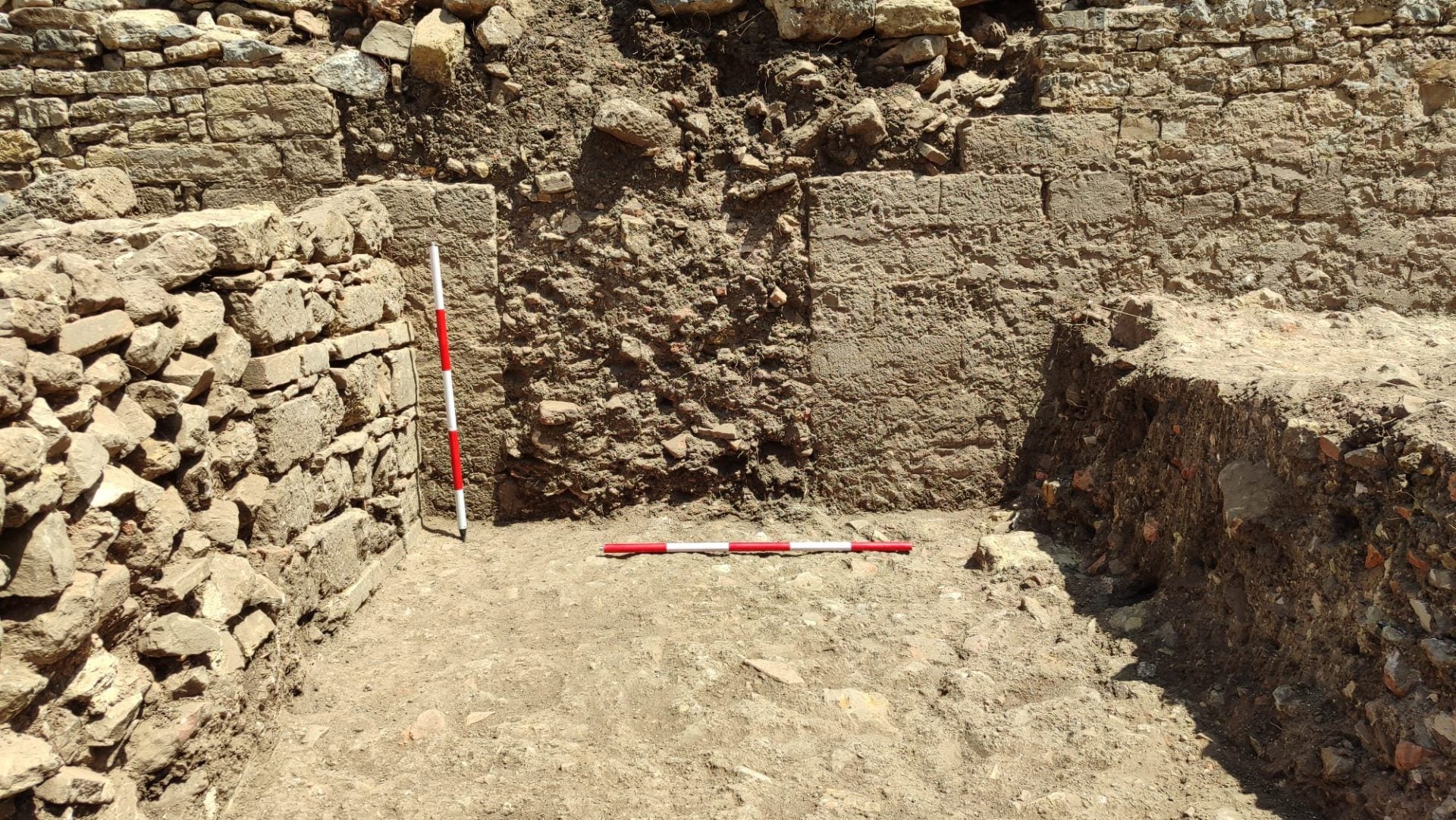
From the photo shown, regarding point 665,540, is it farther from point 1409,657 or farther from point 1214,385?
point 1409,657

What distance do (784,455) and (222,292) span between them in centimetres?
238

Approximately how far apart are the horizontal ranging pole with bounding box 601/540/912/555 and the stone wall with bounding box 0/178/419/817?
99cm

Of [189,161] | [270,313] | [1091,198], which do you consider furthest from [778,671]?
[189,161]

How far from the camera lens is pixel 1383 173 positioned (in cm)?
432

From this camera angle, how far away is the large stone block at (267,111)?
423cm

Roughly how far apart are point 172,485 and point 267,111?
7.27ft

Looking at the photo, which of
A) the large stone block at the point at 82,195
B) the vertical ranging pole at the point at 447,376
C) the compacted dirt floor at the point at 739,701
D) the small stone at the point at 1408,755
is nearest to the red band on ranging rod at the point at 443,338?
the vertical ranging pole at the point at 447,376

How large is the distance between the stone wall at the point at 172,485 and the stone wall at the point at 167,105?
57cm

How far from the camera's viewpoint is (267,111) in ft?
14.0

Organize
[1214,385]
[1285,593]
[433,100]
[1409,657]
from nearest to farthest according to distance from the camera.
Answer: [1409,657] < [1285,593] < [1214,385] < [433,100]

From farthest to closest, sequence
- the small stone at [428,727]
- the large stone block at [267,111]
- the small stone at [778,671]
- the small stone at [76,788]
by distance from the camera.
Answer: the large stone block at [267,111] < the small stone at [778,671] < the small stone at [428,727] < the small stone at [76,788]

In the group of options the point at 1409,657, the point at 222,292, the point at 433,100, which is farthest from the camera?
the point at 433,100

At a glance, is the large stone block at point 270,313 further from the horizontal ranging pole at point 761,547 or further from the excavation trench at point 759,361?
the horizontal ranging pole at point 761,547

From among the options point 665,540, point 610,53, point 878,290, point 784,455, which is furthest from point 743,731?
point 610,53
